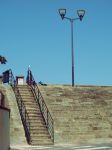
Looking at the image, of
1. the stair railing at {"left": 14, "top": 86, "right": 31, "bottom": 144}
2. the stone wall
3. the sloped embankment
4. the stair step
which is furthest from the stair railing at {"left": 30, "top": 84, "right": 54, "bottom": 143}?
the stone wall

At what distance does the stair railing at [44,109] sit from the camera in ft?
92.8

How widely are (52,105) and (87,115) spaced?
2309mm

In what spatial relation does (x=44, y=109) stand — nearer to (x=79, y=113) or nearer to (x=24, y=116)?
(x=24, y=116)

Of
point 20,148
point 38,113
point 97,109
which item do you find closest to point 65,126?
point 38,113

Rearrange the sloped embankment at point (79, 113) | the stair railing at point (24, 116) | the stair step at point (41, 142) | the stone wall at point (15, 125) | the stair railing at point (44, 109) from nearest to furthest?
the stair step at point (41, 142) < the stone wall at point (15, 125) < the stair railing at point (24, 116) < the stair railing at point (44, 109) < the sloped embankment at point (79, 113)

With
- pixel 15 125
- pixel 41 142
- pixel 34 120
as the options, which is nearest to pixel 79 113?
pixel 34 120

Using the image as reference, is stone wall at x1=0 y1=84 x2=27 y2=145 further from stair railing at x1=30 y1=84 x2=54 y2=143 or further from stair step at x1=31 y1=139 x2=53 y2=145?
stair railing at x1=30 y1=84 x2=54 y2=143

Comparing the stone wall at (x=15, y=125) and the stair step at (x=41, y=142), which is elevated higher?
the stone wall at (x=15, y=125)

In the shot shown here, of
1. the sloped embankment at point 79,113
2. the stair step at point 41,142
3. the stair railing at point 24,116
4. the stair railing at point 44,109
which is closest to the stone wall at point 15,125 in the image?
the stair railing at point 24,116

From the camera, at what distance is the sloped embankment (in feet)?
94.4

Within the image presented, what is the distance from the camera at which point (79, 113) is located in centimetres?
3112

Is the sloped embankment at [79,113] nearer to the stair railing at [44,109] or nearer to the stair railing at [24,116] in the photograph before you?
the stair railing at [44,109]

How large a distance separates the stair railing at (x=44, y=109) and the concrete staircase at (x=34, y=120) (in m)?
0.21

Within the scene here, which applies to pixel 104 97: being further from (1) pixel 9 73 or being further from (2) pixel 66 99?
(1) pixel 9 73
